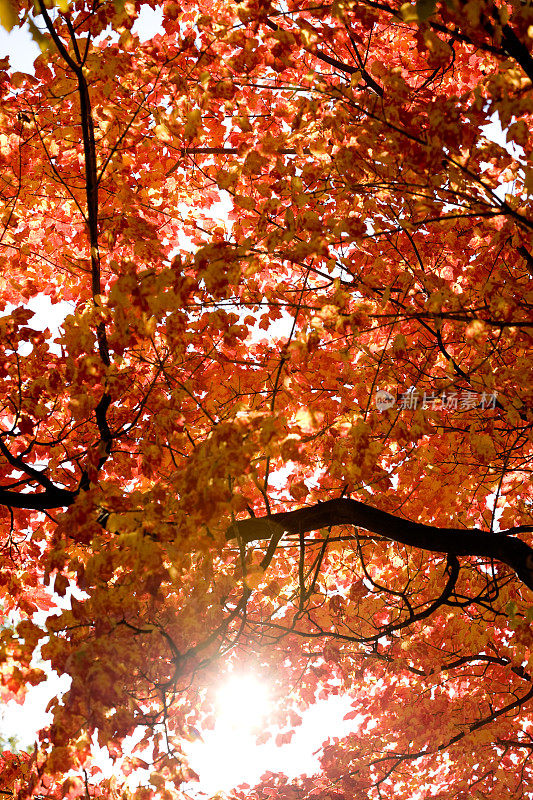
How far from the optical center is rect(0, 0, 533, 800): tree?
3697 mm

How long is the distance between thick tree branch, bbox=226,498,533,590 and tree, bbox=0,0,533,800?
1cm

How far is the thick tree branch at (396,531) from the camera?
3830 millimetres

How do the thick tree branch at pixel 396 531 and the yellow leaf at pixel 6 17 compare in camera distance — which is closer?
the yellow leaf at pixel 6 17

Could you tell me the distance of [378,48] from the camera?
233 inches

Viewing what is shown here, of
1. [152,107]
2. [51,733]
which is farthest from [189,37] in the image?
[51,733]

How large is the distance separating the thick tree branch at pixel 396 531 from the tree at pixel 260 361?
1 cm

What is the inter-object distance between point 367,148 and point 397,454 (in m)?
2.96

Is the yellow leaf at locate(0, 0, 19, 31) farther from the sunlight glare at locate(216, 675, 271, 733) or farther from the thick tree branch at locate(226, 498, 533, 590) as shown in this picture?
the sunlight glare at locate(216, 675, 271, 733)

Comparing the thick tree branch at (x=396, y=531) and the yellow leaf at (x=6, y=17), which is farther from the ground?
the yellow leaf at (x=6, y=17)

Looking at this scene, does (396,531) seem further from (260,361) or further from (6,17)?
(6,17)

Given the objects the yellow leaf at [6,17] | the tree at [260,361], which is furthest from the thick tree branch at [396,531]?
the yellow leaf at [6,17]

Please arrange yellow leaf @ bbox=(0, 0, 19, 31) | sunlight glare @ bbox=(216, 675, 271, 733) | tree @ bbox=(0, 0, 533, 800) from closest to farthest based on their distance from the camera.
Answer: yellow leaf @ bbox=(0, 0, 19, 31) → tree @ bbox=(0, 0, 533, 800) → sunlight glare @ bbox=(216, 675, 271, 733)

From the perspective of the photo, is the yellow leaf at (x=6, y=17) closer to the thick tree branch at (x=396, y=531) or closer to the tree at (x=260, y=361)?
the tree at (x=260, y=361)

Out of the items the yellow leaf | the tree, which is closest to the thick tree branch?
the tree
